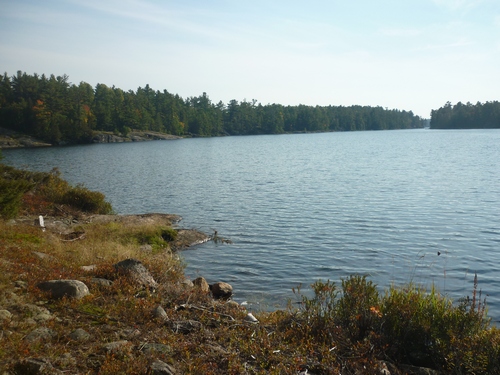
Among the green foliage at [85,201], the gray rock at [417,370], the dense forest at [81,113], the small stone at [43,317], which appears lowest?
the green foliage at [85,201]

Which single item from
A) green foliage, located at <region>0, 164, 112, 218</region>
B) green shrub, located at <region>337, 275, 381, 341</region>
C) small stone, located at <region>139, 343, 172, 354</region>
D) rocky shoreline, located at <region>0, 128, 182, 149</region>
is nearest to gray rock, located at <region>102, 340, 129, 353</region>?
small stone, located at <region>139, 343, 172, 354</region>

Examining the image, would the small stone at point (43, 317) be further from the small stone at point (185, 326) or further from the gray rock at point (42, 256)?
the gray rock at point (42, 256)

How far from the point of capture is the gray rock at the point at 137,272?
9.83 metres

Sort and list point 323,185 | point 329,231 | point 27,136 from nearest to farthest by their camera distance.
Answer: point 329,231
point 323,185
point 27,136

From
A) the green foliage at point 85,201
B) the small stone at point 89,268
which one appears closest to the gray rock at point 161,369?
the small stone at point 89,268

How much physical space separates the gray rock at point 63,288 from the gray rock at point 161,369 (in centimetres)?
305

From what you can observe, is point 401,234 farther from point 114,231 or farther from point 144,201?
point 144,201

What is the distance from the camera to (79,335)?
270 inches

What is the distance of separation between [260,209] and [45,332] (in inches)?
870

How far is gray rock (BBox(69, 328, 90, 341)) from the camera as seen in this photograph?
6.79 meters

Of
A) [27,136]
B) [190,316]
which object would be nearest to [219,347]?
[190,316]

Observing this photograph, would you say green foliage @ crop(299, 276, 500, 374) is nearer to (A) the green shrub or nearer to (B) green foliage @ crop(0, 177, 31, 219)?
(A) the green shrub

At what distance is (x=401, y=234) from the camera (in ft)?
69.2

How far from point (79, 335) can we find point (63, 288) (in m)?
1.86
